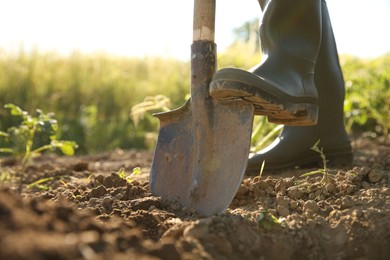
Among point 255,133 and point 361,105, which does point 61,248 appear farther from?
point 361,105

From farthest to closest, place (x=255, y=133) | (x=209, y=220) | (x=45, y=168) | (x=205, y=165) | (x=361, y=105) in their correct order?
(x=361, y=105) → (x=45, y=168) → (x=255, y=133) → (x=205, y=165) → (x=209, y=220)

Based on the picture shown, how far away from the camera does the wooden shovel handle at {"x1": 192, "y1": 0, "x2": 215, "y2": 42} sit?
2.14 meters

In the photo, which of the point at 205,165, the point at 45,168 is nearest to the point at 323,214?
the point at 205,165

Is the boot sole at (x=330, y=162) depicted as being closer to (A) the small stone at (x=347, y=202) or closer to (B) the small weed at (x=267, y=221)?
(A) the small stone at (x=347, y=202)

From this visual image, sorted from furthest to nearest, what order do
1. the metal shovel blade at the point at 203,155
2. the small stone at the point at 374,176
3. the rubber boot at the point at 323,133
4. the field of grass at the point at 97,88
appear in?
the field of grass at the point at 97,88 → the rubber boot at the point at 323,133 → the small stone at the point at 374,176 → the metal shovel blade at the point at 203,155

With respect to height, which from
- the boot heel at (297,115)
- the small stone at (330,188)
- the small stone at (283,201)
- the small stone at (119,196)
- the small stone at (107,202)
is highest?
the boot heel at (297,115)

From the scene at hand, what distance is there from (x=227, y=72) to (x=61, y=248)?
106 centimetres

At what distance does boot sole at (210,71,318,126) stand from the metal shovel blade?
0.07 meters

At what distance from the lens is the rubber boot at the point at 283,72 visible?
1.94 m

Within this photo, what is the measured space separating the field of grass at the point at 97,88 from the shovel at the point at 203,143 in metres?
3.35

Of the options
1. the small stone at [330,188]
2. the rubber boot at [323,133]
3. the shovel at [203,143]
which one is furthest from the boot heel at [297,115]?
the rubber boot at [323,133]

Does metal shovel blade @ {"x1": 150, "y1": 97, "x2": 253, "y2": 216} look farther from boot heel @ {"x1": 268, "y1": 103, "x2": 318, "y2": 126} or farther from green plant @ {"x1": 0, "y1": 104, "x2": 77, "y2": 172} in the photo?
green plant @ {"x1": 0, "y1": 104, "x2": 77, "y2": 172}

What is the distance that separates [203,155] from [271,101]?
0.34 metres

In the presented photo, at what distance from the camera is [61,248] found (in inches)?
40.7
